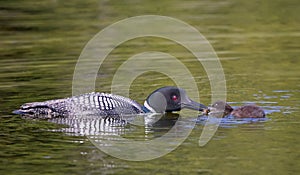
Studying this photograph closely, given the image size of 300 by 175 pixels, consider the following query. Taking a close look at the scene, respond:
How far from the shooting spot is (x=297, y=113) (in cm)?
1023

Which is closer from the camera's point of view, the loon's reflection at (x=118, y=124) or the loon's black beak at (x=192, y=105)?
the loon's reflection at (x=118, y=124)

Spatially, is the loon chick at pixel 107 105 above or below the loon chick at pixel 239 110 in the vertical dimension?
above

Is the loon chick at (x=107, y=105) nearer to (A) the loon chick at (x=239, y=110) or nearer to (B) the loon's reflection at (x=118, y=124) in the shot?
(B) the loon's reflection at (x=118, y=124)

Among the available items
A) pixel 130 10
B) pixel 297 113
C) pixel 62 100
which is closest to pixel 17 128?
pixel 62 100

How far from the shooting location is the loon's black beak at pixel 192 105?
418 inches

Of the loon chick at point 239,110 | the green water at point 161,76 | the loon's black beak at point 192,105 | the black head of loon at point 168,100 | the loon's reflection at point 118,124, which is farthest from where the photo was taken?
the black head of loon at point 168,100

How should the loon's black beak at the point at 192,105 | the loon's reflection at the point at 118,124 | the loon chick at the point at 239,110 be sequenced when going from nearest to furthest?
the loon's reflection at the point at 118,124, the loon chick at the point at 239,110, the loon's black beak at the point at 192,105

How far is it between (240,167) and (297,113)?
239cm

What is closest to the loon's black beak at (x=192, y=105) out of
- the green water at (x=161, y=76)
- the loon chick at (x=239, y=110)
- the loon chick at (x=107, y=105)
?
the loon chick at (x=107, y=105)

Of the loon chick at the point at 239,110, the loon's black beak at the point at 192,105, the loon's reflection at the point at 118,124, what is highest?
the loon's black beak at the point at 192,105

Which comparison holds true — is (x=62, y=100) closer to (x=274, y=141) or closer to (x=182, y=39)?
(x=274, y=141)

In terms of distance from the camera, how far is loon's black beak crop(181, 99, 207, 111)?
34.9 ft

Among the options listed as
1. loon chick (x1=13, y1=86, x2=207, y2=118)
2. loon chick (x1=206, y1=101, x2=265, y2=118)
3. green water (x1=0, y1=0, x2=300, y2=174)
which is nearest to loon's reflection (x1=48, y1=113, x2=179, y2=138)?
loon chick (x1=13, y1=86, x2=207, y2=118)

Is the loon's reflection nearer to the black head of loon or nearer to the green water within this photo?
the black head of loon
